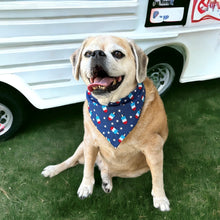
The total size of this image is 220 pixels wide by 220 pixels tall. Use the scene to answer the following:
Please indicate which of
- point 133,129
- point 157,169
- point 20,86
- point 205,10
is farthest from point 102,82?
point 205,10

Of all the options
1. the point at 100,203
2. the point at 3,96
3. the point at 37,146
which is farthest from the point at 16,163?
the point at 100,203

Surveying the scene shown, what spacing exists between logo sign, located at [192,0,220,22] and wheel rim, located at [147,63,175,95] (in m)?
0.64

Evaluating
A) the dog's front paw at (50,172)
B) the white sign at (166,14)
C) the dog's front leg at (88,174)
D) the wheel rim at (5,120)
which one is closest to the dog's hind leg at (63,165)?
the dog's front paw at (50,172)

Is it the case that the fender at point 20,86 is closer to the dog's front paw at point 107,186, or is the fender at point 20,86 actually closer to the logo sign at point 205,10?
the dog's front paw at point 107,186

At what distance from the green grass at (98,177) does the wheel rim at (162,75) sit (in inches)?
14.6

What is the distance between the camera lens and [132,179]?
2408mm

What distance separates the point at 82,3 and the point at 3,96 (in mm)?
1151

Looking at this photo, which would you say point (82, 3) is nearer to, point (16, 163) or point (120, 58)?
point (120, 58)

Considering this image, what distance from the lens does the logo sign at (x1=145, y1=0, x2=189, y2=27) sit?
2457mm

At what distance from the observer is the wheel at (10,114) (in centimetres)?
255

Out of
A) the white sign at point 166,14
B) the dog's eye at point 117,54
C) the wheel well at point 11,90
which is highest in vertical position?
the white sign at point 166,14

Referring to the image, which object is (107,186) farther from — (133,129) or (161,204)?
(133,129)

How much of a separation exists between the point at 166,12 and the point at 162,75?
920 millimetres

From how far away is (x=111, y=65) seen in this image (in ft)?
5.52
